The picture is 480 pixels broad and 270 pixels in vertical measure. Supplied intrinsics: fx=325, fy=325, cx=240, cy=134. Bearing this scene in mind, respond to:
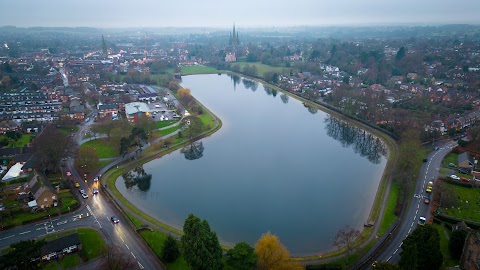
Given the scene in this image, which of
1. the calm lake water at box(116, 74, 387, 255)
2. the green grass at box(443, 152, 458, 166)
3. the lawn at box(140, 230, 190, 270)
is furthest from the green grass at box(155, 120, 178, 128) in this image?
the green grass at box(443, 152, 458, 166)

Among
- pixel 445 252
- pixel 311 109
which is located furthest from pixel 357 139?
pixel 445 252

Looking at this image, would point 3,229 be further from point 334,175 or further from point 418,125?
point 418,125

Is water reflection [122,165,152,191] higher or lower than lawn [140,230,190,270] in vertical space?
lower

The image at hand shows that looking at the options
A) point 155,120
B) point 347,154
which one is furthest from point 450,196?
point 155,120

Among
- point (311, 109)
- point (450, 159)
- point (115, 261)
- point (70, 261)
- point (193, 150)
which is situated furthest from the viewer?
point (311, 109)

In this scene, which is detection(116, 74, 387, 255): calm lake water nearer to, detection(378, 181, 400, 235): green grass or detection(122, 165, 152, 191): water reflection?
detection(122, 165, 152, 191): water reflection

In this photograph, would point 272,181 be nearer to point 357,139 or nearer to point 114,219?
point 114,219
